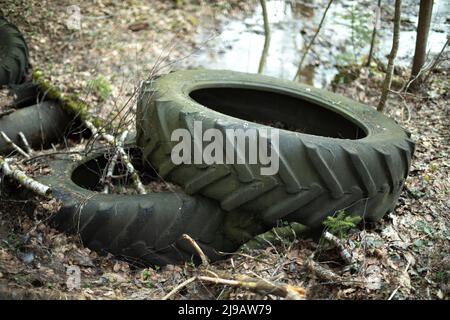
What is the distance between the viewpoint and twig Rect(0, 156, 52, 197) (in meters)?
3.85

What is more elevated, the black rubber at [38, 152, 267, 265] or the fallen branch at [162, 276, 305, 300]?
the fallen branch at [162, 276, 305, 300]

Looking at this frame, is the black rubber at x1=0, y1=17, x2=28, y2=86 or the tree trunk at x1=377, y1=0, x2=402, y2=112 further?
the black rubber at x1=0, y1=17, x2=28, y2=86

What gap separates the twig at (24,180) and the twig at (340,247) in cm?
215

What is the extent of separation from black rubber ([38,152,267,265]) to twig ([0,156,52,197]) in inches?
4.0

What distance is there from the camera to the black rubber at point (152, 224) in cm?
373

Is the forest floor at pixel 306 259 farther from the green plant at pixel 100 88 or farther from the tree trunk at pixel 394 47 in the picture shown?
the tree trunk at pixel 394 47

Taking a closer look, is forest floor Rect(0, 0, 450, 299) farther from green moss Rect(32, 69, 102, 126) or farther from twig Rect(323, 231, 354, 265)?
green moss Rect(32, 69, 102, 126)

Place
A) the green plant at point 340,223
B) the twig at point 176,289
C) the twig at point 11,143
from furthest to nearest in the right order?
the twig at point 11,143 → the green plant at point 340,223 → the twig at point 176,289

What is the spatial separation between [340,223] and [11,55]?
15.5ft

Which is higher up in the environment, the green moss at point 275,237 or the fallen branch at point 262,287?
the fallen branch at point 262,287

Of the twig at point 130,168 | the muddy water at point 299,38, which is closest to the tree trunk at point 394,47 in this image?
the muddy water at point 299,38

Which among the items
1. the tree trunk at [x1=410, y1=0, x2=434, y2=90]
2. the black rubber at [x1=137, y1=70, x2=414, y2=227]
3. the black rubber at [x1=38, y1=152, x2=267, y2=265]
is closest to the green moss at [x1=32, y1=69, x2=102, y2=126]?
the black rubber at [x1=137, y1=70, x2=414, y2=227]
